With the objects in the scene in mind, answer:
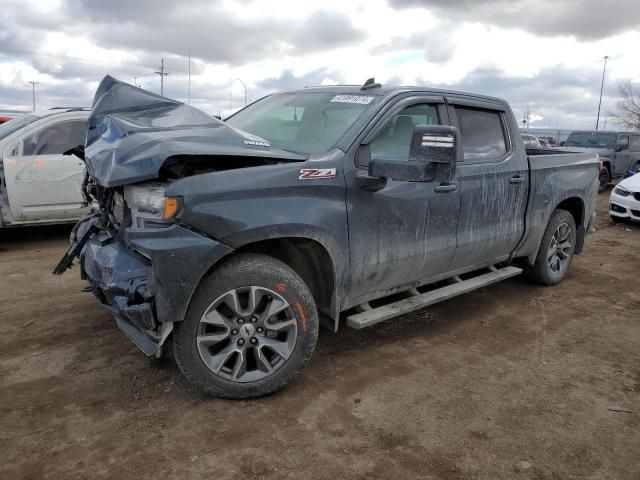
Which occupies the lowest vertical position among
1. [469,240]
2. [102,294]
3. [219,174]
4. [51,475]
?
[51,475]

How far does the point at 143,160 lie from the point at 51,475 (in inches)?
61.8

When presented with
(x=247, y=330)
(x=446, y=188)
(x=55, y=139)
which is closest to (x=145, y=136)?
(x=247, y=330)

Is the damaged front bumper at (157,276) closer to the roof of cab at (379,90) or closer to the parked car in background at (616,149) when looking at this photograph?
the roof of cab at (379,90)

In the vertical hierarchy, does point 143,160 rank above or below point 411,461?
above

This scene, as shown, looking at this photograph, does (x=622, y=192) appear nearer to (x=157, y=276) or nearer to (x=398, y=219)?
(x=398, y=219)

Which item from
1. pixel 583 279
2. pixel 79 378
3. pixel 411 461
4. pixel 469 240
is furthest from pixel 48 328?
pixel 583 279

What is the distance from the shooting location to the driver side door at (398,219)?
3361 millimetres

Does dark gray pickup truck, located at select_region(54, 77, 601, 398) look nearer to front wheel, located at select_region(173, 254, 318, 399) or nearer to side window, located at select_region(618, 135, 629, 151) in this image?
front wheel, located at select_region(173, 254, 318, 399)

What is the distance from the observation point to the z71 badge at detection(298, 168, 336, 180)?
3066mm

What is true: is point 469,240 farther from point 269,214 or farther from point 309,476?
point 309,476

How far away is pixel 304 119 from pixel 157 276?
175 centimetres

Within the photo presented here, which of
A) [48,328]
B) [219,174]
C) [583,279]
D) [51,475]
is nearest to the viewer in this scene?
[51,475]

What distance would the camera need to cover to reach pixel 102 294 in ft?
10.6

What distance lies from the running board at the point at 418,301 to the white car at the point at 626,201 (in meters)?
5.88
